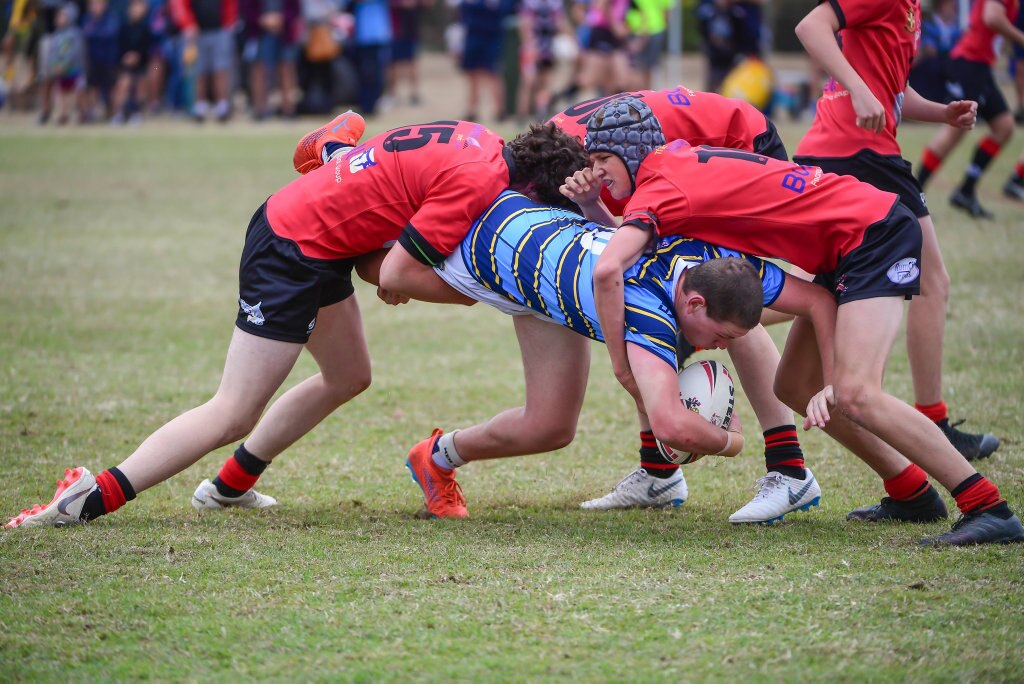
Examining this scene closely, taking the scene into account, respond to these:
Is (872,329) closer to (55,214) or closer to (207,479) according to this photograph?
(207,479)

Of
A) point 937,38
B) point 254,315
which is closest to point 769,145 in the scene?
point 254,315

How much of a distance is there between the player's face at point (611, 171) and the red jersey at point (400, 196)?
361 millimetres

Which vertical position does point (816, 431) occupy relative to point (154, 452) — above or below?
below

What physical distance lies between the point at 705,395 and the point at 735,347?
22.7 inches

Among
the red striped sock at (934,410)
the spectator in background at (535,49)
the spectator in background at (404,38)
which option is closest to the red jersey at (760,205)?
the red striped sock at (934,410)

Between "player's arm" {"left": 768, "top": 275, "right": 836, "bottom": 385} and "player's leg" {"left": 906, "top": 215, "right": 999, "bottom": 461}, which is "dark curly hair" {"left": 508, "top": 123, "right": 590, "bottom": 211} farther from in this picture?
"player's leg" {"left": 906, "top": 215, "right": 999, "bottom": 461}

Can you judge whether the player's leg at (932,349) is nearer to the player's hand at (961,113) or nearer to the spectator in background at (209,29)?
the player's hand at (961,113)

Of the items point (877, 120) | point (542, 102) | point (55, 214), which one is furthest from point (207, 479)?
point (542, 102)

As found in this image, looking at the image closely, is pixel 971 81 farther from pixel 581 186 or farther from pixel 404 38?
pixel 404 38

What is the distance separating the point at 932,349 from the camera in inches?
207

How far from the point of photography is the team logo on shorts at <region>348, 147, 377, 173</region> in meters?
4.43

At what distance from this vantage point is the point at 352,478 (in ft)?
17.3

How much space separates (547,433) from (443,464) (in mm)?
462

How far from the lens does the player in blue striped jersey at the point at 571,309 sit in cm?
396
